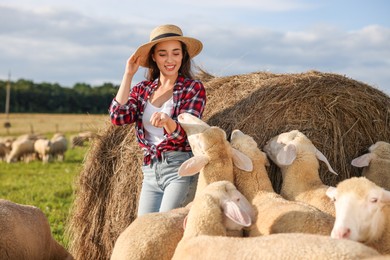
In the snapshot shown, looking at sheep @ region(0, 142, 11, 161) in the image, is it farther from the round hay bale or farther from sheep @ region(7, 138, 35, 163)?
the round hay bale

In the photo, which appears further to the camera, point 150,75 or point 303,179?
point 150,75

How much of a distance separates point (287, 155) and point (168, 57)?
158 centimetres

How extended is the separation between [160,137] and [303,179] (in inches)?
57.2

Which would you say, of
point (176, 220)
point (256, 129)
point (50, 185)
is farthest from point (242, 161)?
point (50, 185)

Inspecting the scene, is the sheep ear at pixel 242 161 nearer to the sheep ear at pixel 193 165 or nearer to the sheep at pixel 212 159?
the sheep at pixel 212 159

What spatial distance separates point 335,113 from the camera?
664 centimetres

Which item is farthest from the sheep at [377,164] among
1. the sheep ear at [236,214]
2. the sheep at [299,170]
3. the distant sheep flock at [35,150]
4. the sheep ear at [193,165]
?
the distant sheep flock at [35,150]

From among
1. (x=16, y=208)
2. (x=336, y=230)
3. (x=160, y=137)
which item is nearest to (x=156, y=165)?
(x=160, y=137)

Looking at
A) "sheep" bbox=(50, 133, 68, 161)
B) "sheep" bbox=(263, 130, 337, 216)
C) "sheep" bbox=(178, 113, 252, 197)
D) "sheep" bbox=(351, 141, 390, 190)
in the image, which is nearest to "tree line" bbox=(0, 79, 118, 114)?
"sheep" bbox=(50, 133, 68, 161)

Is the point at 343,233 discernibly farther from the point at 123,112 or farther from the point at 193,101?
the point at 123,112

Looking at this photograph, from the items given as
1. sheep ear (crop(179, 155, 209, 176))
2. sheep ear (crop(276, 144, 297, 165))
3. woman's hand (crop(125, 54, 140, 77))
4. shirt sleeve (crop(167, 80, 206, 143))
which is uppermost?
woman's hand (crop(125, 54, 140, 77))

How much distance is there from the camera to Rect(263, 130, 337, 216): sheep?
17.7ft

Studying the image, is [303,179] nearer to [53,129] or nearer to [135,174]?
[135,174]

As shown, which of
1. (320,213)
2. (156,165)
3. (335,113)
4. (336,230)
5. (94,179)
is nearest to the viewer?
(336,230)
